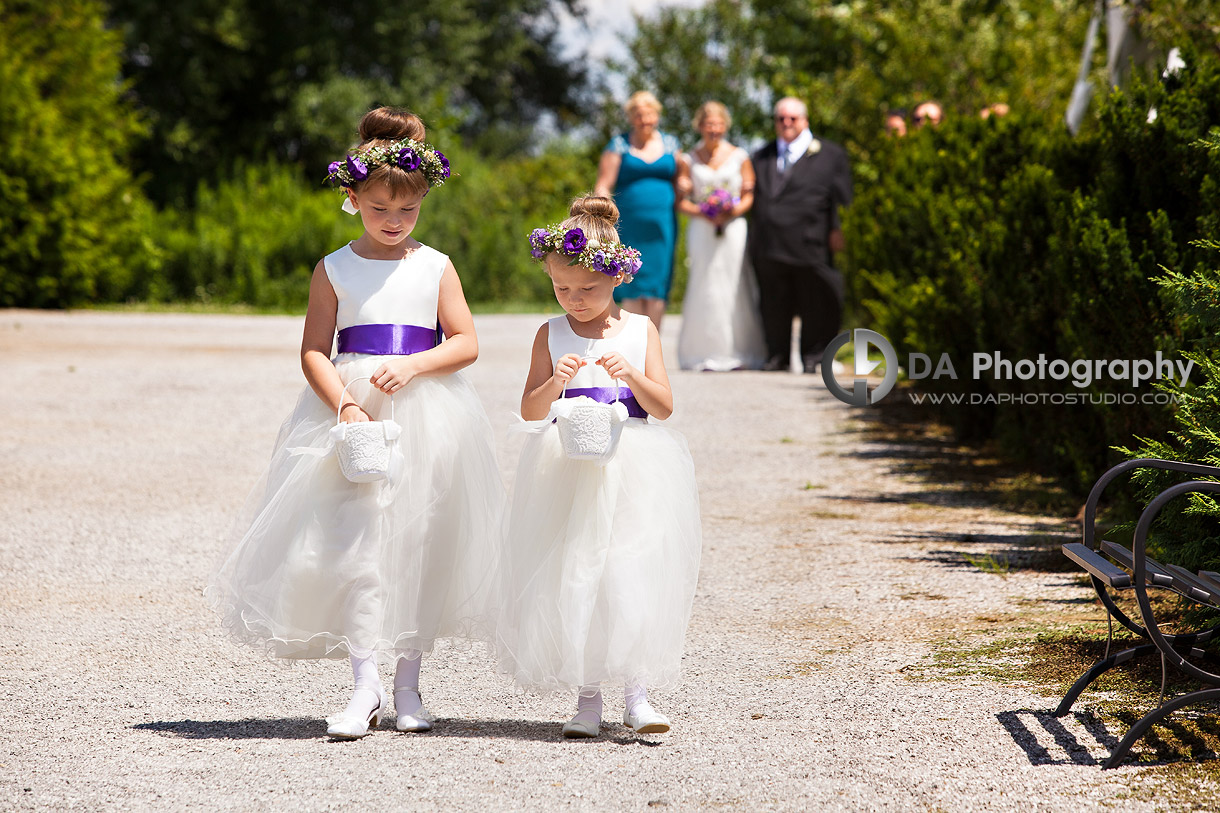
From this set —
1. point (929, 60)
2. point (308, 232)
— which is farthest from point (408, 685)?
point (308, 232)

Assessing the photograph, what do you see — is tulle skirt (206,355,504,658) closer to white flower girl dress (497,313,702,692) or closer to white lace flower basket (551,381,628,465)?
white flower girl dress (497,313,702,692)

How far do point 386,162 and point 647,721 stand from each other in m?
1.70

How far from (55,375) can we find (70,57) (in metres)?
9.51

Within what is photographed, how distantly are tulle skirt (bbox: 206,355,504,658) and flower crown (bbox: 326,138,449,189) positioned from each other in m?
0.51

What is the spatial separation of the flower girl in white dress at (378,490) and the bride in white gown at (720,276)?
8193mm

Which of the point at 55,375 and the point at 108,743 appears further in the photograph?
the point at 55,375

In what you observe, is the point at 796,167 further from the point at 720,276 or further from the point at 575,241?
the point at 575,241

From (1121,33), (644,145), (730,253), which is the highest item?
(1121,33)

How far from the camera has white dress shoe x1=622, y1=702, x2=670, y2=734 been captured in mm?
3693

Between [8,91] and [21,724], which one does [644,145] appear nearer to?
[21,724]

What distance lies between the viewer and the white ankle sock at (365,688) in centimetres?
379

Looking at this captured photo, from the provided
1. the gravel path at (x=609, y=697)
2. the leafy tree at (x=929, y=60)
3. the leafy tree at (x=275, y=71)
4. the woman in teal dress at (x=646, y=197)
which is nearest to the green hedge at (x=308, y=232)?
the leafy tree at (x=275, y=71)

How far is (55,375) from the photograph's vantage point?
1180 centimetres

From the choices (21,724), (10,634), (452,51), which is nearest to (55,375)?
(10,634)
